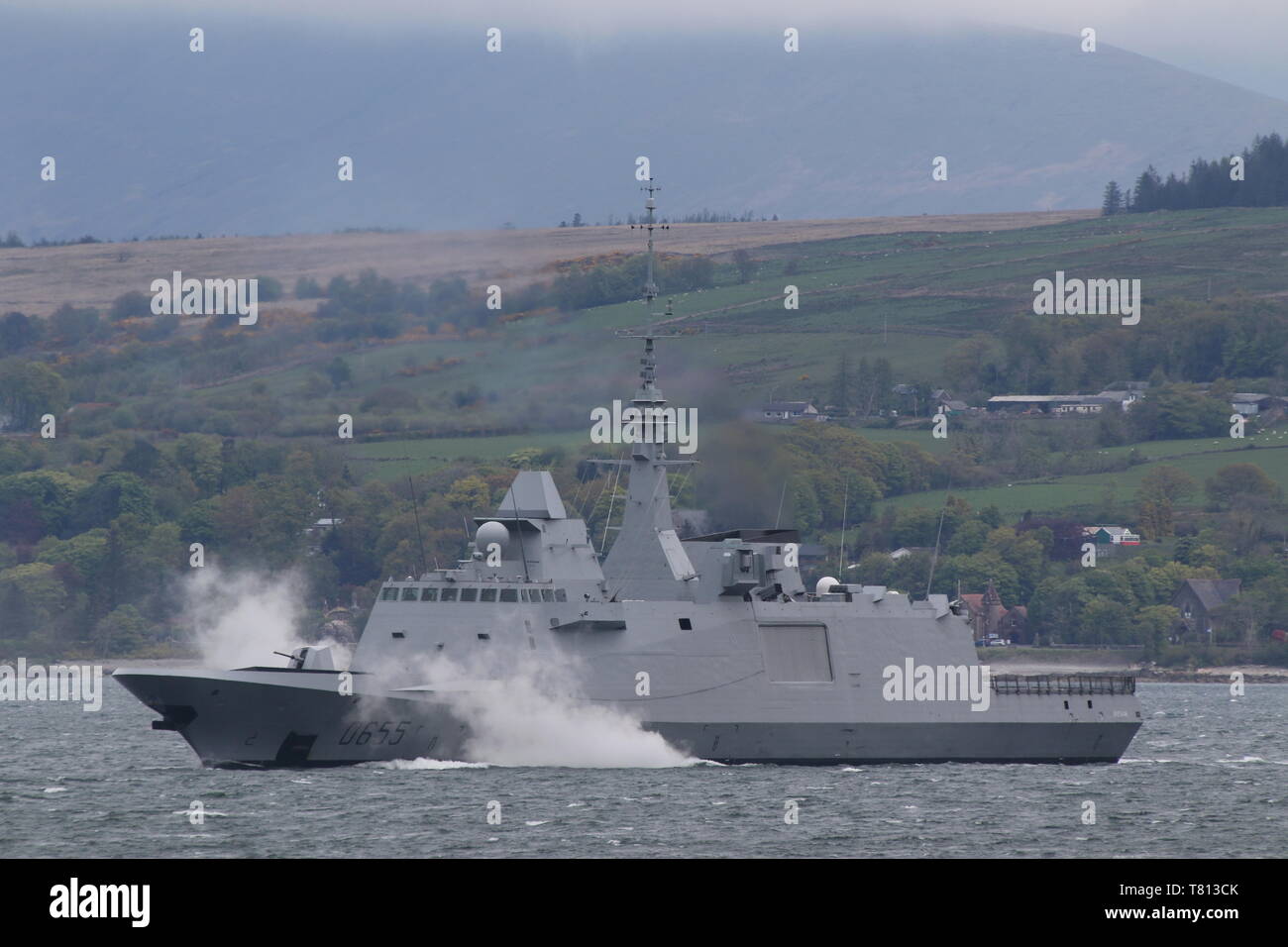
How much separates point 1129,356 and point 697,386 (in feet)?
257

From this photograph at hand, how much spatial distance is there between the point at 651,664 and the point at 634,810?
17.3 feet

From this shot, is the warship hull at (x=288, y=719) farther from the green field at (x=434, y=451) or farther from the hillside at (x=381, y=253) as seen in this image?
the hillside at (x=381, y=253)

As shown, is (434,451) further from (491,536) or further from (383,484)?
(491,536)

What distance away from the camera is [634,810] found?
100ft

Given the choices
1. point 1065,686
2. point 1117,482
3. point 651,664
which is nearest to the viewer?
point 651,664

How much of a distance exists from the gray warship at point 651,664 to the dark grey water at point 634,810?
0.67 metres

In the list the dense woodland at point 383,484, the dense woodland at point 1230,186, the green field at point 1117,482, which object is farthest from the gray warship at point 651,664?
the dense woodland at point 1230,186

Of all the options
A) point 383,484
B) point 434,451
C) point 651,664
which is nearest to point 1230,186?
point 383,484

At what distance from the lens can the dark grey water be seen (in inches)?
1069

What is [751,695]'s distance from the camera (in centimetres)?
3653

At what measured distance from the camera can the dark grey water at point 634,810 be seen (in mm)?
27156

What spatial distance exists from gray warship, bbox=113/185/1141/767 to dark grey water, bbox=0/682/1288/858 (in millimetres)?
665

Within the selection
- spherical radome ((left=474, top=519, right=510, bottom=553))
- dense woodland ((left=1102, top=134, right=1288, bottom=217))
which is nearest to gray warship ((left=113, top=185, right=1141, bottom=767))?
spherical radome ((left=474, top=519, right=510, bottom=553))

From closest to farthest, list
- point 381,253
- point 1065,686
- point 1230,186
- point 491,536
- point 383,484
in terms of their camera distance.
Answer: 1. point 491,536
2. point 1065,686
3. point 381,253
4. point 383,484
5. point 1230,186
